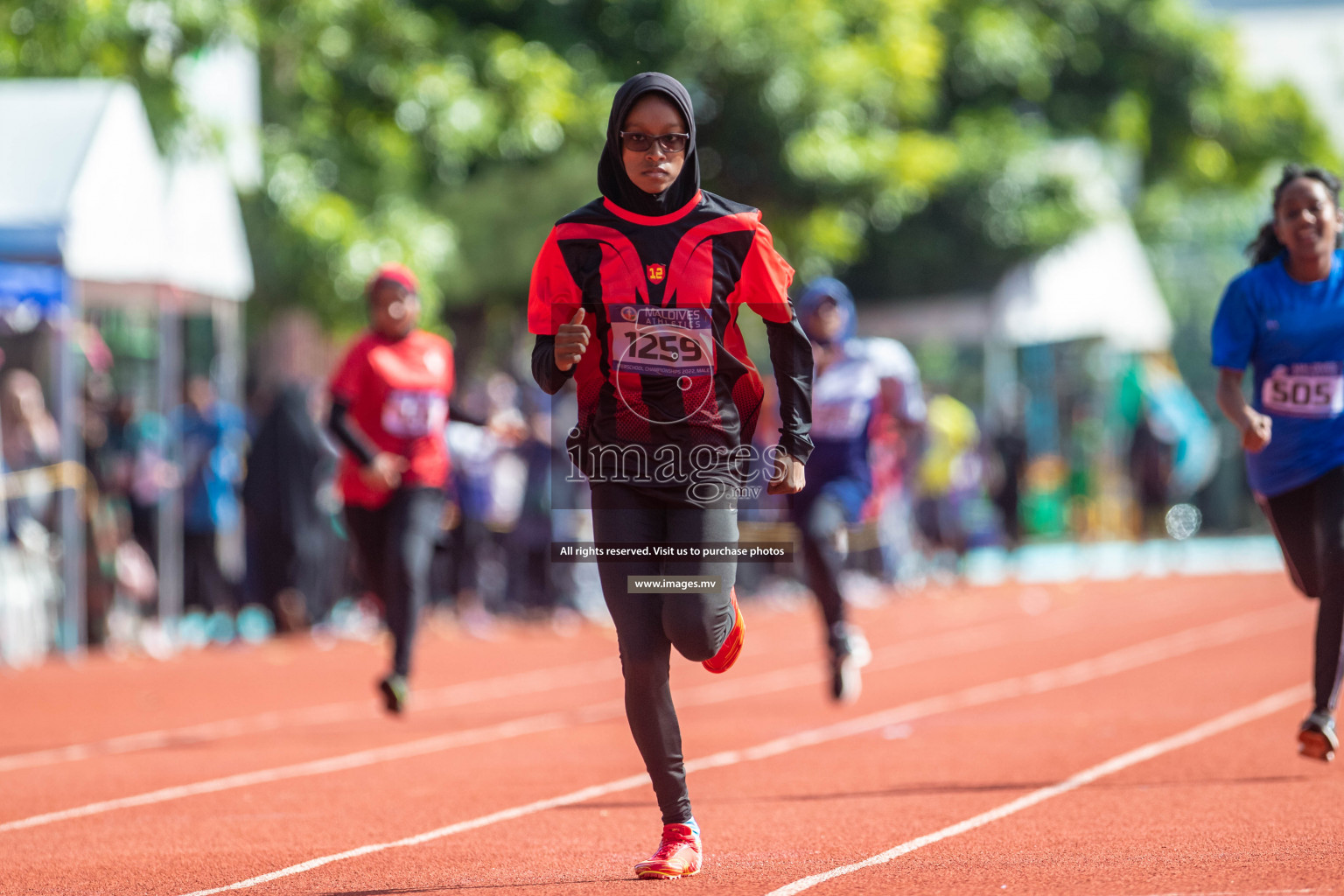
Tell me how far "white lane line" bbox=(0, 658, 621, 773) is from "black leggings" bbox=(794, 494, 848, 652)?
8.53 feet

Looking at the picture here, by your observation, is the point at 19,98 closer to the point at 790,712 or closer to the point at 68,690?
the point at 68,690

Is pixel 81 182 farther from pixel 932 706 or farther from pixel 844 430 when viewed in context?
pixel 932 706

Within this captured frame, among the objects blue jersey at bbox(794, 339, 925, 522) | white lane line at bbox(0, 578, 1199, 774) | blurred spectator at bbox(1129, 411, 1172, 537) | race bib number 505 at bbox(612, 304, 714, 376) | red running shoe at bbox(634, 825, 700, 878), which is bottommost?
white lane line at bbox(0, 578, 1199, 774)

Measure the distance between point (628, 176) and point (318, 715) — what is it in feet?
21.4

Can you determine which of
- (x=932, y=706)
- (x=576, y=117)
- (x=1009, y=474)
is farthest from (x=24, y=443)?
(x=1009, y=474)

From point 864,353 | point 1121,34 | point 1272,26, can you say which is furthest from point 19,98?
point 1272,26

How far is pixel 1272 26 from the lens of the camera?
45.4 metres

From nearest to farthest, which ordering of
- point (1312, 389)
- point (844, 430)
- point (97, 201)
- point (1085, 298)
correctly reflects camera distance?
point (1312, 389)
point (844, 430)
point (97, 201)
point (1085, 298)

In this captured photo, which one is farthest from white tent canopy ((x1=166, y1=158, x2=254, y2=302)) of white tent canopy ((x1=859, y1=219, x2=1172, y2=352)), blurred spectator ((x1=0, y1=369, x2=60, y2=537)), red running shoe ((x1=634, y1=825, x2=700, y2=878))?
white tent canopy ((x1=859, y1=219, x2=1172, y2=352))

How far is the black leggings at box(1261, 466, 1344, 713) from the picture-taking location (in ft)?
25.7

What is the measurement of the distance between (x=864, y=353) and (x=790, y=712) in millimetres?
1962

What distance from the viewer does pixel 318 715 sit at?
1175 centimetres

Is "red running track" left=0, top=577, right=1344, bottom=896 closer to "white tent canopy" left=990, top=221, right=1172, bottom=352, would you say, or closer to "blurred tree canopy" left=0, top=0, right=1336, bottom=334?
"blurred tree canopy" left=0, top=0, right=1336, bottom=334

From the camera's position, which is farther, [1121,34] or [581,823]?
[1121,34]
